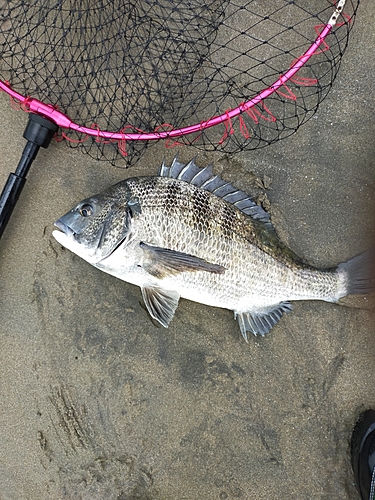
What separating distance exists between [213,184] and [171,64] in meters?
0.93

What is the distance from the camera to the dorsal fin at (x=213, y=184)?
2.76 meters

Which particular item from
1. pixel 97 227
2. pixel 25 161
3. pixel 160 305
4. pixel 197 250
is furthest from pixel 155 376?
A: pixel 25 161

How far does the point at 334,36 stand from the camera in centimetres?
287

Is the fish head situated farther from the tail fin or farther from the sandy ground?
the tail fin

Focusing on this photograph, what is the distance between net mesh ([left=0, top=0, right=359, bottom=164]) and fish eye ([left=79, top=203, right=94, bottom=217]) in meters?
0.52

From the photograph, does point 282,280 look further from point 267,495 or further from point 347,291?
point 267,495

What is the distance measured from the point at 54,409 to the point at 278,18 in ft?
10.8

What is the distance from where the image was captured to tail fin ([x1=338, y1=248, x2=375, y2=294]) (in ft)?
9.23

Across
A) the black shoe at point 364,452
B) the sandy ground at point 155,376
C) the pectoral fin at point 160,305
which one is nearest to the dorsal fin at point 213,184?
the sandy ground at point 155,376

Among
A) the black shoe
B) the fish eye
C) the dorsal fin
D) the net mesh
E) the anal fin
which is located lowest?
the black shoe

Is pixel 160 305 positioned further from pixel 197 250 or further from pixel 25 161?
pixel 25 161

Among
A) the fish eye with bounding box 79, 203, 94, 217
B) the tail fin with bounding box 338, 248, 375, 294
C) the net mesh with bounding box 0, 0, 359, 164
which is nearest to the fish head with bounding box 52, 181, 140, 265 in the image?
the fish eye with bounding box 79, 203, 94, 217

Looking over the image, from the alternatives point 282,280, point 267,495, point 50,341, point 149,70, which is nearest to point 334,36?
point 149,70

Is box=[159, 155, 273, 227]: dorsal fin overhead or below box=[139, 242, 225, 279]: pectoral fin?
overhead
